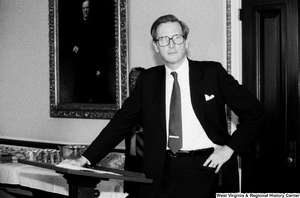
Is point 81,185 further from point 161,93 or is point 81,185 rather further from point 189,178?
point 161,93

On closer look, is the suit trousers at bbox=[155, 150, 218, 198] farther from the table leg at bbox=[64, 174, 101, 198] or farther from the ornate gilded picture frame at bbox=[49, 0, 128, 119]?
the ornate gilded picture frame at bbox=[49, 0, 128, 119]

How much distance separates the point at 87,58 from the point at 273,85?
2.04 meters

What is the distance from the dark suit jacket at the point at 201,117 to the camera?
2367 mm

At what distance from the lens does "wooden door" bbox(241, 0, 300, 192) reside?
3.34 meters

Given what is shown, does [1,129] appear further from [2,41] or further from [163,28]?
[163,28]

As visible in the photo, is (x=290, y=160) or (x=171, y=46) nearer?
(x=171, y=46)

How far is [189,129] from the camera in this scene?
2.43 metres

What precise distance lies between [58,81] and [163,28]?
8.52ft

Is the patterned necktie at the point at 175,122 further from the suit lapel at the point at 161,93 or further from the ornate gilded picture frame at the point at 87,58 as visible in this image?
the ornate gilded picture frame at the point at 87,58

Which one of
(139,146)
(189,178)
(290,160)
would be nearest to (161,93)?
(189,178)

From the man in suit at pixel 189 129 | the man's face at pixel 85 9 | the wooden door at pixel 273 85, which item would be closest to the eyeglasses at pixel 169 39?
the man in suit at pixel 189 129

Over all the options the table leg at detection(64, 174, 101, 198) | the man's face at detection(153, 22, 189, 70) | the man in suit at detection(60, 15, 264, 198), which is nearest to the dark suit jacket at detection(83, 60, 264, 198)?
the man in suit at detection(60, 15, 264, 198)

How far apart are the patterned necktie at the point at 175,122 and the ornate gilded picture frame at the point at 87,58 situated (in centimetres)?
181

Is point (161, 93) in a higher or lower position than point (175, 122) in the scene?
higher
